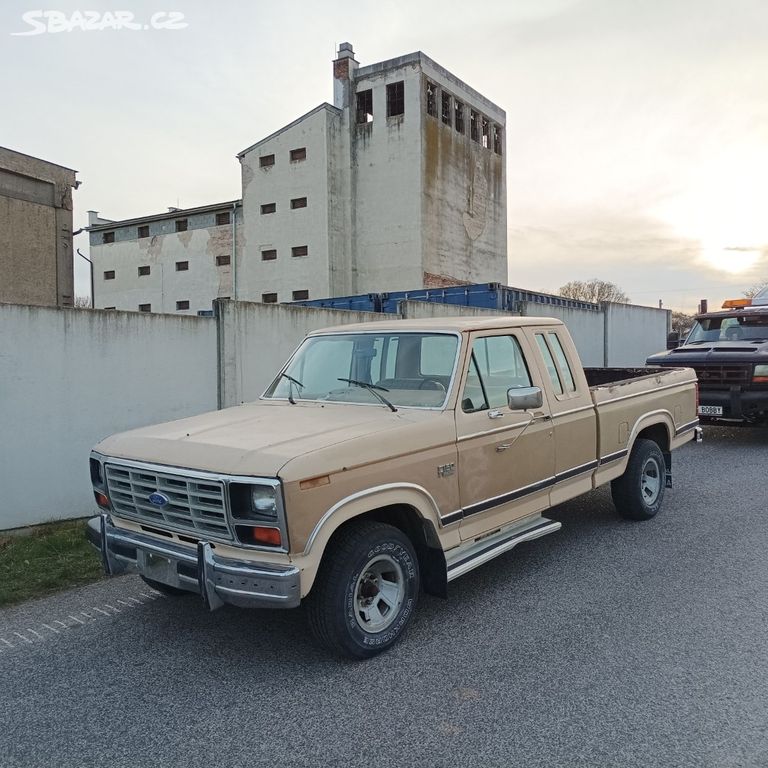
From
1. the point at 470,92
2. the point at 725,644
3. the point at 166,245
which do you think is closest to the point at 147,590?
the point at 725,644

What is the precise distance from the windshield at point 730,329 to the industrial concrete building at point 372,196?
924 inches

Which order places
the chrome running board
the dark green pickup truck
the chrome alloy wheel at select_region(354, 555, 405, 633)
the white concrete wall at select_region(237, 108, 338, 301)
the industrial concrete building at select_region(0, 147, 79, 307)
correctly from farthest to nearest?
1. the white concrete wall at select_region(237, 108, 338, 301)
2. the industrial concrete building at select_region(0, 147, 79, 307)
3. the dark green pickup truck
4. the chrome running board
5. the chrome alloy wheel at select_region(354, 555, 405, 633)

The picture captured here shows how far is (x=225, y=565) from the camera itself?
138 inches

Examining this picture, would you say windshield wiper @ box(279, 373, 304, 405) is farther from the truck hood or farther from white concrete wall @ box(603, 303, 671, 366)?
white concrete wall @ box(603, 303, 671, 366)

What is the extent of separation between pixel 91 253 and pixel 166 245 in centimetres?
785

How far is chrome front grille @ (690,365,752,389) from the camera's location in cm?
1034

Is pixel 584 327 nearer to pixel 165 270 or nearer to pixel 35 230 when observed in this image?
pixel 35 230

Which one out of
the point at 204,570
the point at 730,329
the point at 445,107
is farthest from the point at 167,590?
the point at 445,107

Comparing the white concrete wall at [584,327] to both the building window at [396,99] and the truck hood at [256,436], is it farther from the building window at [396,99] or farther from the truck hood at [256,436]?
the building window at [396,99]

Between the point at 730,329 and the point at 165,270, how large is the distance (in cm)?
3974

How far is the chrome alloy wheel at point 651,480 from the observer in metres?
6.58

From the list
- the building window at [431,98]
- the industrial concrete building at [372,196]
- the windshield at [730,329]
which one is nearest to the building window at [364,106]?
the industrial concrete building at [372,196]

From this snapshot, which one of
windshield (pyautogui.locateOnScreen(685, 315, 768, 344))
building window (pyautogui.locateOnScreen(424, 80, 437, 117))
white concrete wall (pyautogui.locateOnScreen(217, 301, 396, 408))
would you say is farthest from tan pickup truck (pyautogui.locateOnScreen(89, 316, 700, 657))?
building window (pyautogui.locateOnScreen(424, 80, 437, 117))

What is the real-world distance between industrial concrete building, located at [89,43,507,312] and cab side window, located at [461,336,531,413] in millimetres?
30358
